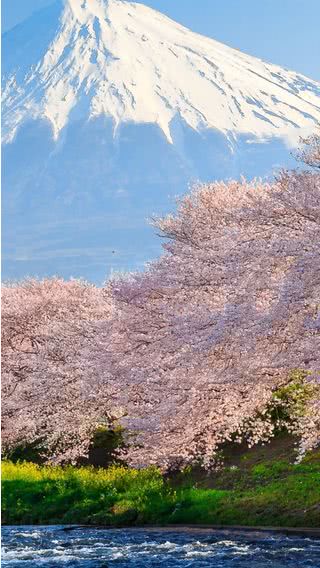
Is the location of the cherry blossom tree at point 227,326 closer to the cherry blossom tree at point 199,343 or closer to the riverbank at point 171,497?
the cherry blossom tree at point 199,343

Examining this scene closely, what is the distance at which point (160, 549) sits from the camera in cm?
2231

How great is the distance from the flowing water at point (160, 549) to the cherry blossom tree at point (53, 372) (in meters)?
8.71

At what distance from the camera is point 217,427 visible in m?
25.8

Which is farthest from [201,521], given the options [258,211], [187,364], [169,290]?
[258,211]

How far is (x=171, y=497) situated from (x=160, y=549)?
5697 mm

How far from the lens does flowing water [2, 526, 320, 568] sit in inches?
801

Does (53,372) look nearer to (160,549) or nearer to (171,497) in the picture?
(171,497)

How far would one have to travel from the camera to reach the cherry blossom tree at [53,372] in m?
35.7

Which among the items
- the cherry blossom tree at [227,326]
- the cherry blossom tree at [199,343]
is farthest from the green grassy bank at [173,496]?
the cherry blossom tree at [227,326]

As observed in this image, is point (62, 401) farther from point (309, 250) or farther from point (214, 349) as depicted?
point (309, 250)

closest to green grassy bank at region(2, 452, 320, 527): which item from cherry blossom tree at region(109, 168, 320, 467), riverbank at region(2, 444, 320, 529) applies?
riverbank at region(2, 444, 320, 529)

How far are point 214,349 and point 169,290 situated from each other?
6.12m

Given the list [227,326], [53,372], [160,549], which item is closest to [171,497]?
[160,549]

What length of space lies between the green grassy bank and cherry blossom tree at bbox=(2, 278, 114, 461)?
8.61 feet
